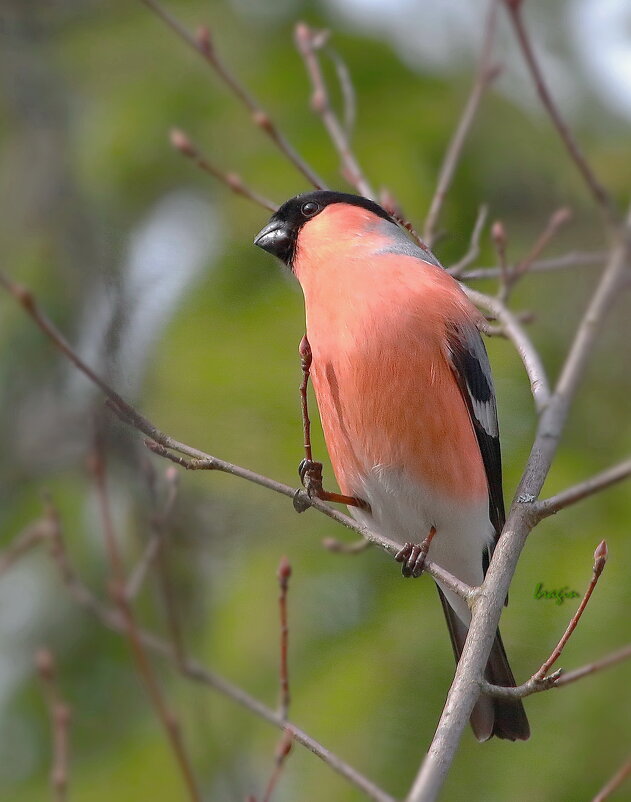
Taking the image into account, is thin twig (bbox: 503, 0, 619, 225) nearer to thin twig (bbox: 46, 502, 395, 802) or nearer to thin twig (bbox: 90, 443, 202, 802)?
thin twig (bbox: 46, 502, 395, 802)

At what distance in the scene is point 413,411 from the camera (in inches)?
123

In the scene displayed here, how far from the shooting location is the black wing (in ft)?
10.6

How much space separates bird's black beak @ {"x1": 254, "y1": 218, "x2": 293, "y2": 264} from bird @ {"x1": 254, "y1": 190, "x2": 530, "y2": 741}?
0.25 meters

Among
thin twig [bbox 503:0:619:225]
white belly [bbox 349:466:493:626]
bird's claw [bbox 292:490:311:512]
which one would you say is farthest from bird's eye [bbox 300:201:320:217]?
thin twig [bbox 503:0:619:225]

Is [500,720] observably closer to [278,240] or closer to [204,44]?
[278,240]

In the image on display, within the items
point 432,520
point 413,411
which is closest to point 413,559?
point 432,520

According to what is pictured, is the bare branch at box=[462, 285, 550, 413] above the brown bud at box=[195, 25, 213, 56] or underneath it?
underneath

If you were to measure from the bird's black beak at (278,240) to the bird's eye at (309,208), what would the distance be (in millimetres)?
76

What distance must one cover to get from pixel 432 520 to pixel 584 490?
125 cm

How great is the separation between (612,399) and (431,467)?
1.37 meters

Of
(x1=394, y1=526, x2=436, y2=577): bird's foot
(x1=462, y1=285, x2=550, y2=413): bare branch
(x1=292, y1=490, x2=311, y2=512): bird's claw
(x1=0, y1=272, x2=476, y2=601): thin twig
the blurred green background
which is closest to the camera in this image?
(x1=0, y1=272, x2=476, y2=601): thin twig

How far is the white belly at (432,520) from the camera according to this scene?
325cm

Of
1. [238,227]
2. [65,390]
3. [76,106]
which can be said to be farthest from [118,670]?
[76,106]

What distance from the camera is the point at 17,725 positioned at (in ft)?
15.0
